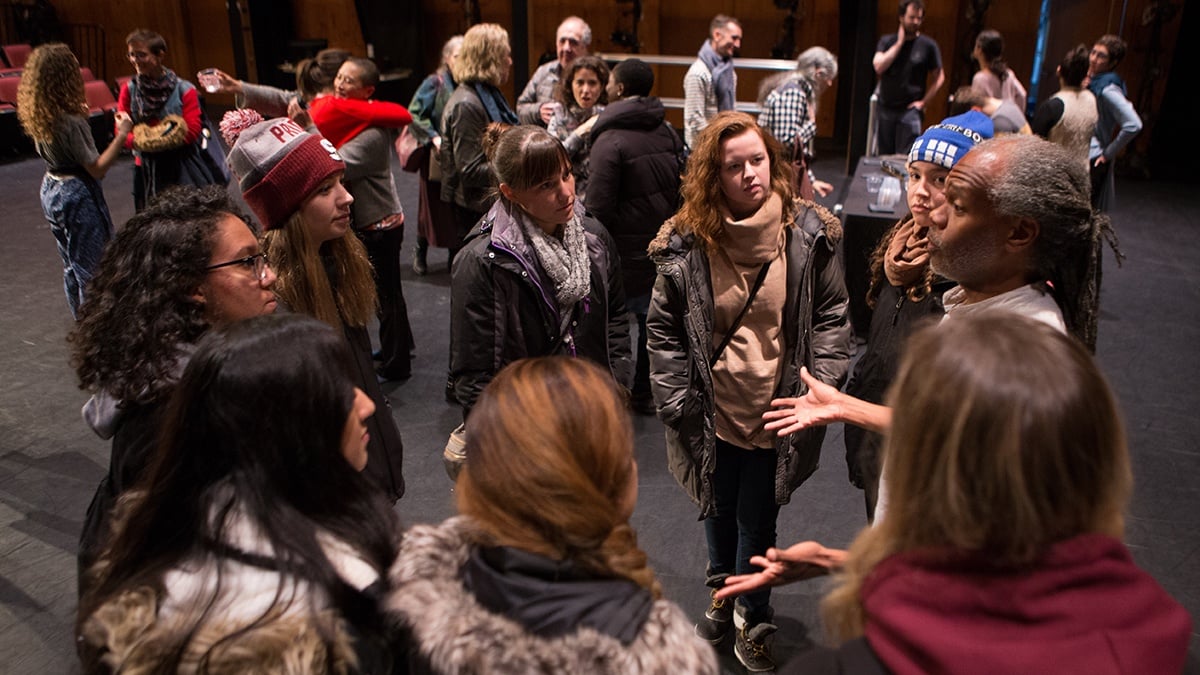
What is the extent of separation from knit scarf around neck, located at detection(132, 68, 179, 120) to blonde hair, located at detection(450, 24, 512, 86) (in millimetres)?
1549

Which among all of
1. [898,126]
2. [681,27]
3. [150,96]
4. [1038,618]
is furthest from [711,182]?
[681,27]

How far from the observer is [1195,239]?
6.68 meters

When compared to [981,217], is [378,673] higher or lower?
lower

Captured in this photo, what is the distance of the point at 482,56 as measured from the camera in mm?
4695

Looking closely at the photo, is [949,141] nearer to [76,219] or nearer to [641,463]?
[641,463]

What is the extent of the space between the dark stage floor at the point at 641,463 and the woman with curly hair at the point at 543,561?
1737 millimetres

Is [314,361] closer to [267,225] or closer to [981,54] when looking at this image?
[267,225]

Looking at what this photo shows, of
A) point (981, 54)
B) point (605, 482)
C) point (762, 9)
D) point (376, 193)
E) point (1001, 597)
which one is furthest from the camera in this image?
point (762, 9)

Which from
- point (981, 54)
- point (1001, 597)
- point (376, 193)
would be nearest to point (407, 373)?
point (376, 193)

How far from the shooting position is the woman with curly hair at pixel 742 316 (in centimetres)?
245

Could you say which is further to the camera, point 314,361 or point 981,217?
point 981,217

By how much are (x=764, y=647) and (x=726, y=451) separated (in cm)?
63

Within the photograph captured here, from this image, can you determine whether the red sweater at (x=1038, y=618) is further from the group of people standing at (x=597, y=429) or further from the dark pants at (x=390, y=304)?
the dark pants at (x=390, y=304)

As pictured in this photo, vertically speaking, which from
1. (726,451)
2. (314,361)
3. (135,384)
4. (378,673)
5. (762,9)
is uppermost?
(762,9)
